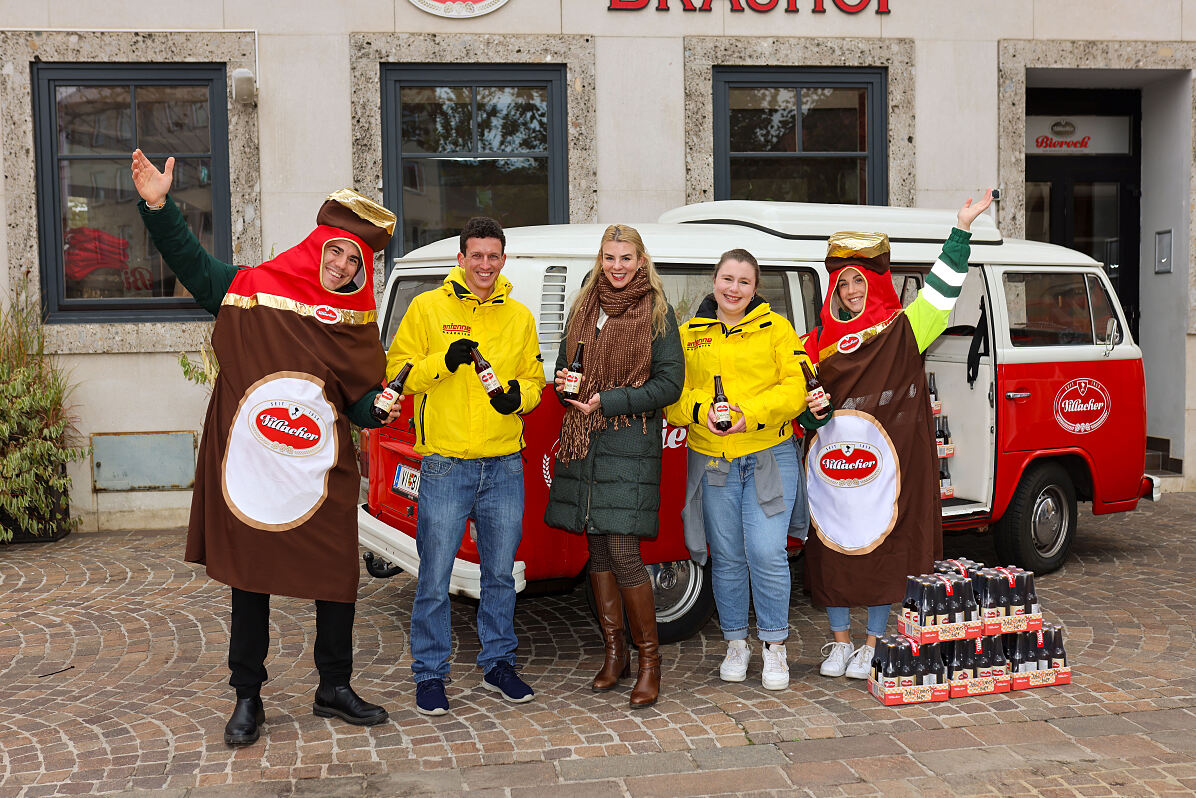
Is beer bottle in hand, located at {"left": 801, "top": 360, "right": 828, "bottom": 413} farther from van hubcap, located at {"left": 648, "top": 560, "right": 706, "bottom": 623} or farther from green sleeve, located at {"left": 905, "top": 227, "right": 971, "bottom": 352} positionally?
van hubcap, located at {"left": 648, "top": 560, "right": 706, "bottom": 623}

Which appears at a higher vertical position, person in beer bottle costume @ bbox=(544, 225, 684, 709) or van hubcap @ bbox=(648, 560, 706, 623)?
person in beer bottle costume @ bbox=(544, 225, 684, 709)

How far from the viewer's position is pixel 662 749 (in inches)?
161

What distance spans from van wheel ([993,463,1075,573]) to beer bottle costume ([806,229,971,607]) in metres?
2.00

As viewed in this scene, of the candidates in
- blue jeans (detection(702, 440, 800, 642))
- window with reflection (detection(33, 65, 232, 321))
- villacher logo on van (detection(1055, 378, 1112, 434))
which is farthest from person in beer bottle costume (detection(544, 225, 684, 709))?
window with reflection (detection(33, 65, 232, 321))

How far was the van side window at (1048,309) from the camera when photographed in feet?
21.3

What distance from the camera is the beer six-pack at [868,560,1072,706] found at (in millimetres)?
4570

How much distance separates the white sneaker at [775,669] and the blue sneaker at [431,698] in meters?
1.41

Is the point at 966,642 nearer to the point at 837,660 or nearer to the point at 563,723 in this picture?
the point at 837,660

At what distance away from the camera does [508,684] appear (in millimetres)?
4629

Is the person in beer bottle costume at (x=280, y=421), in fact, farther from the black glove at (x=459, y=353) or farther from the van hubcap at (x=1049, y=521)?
the van hubcap at (x=1049, y=521)

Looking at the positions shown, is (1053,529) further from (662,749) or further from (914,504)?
(662,749)

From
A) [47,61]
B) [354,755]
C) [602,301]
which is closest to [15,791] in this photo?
[354,755]

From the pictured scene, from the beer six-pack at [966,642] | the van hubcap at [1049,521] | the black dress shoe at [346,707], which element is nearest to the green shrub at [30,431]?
the black dress shoe at [346,707]

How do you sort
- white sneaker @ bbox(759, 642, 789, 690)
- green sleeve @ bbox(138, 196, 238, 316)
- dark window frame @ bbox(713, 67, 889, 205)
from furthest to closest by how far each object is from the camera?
dark window frame @ bbox(713, 67, 889, 205), white sneaker @ bbox(759, 642, 789, 690), green sleeve @ bbox(138, 196, 238, 316)
